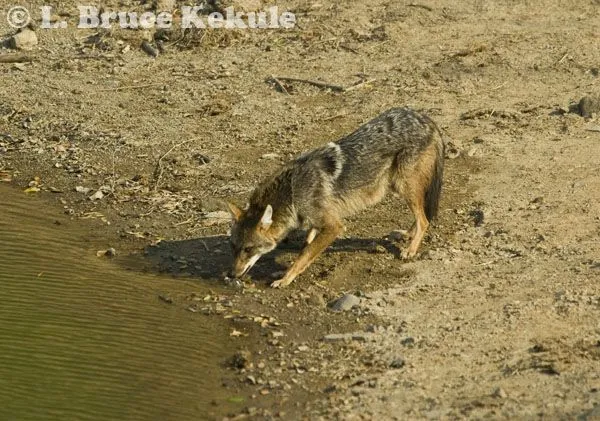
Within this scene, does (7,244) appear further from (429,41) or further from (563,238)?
(429,41)

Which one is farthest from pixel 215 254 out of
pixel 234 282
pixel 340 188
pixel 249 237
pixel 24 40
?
pixel 24 40

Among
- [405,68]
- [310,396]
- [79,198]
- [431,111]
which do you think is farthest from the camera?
[405,68]

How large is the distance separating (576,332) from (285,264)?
3.24 meters

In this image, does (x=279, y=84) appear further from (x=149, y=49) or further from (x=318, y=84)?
(x=149, y=49)

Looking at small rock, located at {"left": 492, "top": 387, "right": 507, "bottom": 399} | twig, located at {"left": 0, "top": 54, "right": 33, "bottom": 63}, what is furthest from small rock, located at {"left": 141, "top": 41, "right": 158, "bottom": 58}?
small rock, located at {"left": 492, "top": 387, "right": 507, "bottom": 399}

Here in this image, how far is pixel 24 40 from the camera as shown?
1789 centimetres

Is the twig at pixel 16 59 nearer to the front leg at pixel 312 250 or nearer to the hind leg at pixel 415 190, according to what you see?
the front leg at pixel 312 250

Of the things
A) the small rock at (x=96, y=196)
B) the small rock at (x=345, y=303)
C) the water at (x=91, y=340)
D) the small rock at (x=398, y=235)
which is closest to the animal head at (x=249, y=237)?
the water at (x=91, y=340)

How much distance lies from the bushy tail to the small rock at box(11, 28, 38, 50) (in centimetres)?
803

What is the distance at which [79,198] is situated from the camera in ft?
Result: 45.4

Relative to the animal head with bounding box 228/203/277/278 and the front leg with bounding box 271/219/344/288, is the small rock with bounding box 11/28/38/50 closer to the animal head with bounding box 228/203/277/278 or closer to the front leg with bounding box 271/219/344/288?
the animal head with bounding box 228/203/277/278

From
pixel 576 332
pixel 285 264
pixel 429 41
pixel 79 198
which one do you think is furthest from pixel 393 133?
pixel 429 41

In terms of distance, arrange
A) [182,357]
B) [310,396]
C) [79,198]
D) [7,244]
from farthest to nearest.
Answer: [79,198]
[7,244]
[182,357]
[310,396]

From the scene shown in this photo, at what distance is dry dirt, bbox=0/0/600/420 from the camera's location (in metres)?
9.59
